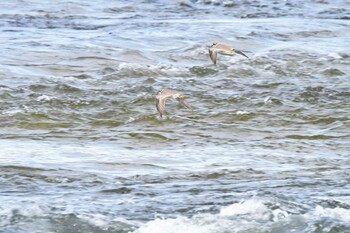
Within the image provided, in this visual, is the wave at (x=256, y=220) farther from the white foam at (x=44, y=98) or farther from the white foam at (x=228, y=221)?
the white foam at (x=44, y=98)

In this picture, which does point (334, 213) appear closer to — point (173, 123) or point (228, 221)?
point (228, 221)

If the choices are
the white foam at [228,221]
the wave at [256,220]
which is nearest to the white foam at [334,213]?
the wave at [256,220]

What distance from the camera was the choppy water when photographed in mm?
6578

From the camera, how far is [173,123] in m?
10.0

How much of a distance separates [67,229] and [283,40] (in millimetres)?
9041

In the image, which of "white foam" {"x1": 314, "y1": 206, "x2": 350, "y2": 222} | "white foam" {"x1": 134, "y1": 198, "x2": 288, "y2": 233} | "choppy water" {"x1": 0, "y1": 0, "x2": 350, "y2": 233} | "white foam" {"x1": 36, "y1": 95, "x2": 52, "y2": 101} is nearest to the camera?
"white foam" {"x1": 134, "y1": 198, "x2": 288, "y2": 233}

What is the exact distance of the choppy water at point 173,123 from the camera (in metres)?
6.58

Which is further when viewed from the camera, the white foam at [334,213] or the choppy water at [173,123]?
the choppy water at [173,123]

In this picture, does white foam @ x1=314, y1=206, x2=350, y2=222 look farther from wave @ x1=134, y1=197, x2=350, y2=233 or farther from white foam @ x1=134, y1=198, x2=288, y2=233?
white foam @ x1=134, y1=198, x2=288, y2=233

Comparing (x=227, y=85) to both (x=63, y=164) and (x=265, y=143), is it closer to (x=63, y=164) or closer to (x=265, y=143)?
(x=265, y=143)

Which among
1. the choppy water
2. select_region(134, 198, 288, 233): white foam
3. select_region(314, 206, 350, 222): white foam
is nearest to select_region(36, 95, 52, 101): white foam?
the choppy water

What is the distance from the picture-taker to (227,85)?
11.7 m

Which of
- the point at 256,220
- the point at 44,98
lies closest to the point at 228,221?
the point at 256,220

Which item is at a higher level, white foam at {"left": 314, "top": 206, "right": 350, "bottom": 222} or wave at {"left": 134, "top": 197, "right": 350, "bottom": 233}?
wave at {"left": 134, "top": 197, "right": 350, "bottom": 233}
